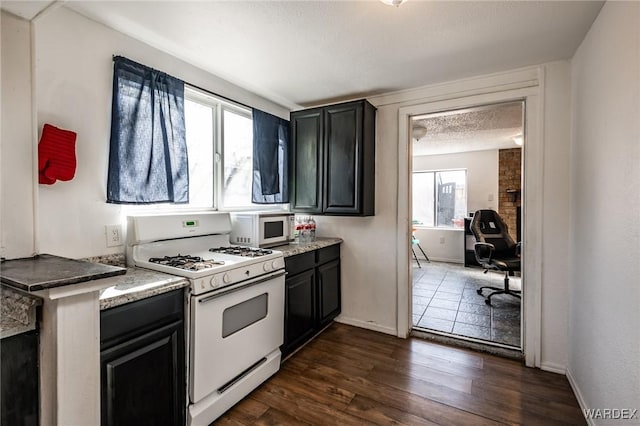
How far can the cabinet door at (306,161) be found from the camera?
9.63ft

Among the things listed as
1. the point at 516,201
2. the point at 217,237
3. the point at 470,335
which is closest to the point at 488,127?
the point at 516,201

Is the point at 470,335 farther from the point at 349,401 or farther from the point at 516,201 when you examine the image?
the point at 516,201

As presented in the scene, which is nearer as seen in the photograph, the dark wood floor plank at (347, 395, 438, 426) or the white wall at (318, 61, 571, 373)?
the dark wood floor plank at (347, 395, 438, 426)

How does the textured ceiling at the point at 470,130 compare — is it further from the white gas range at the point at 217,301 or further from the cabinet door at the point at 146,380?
the cabinet door at the point at 146,380

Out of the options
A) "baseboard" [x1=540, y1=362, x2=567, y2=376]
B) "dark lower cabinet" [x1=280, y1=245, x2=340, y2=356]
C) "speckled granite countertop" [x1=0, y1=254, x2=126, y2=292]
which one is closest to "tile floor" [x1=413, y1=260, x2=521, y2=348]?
"baseboard" [x1=540, y1=362, x2=567, y2=376]

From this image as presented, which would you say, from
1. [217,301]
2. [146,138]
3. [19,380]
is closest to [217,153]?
[146,138]

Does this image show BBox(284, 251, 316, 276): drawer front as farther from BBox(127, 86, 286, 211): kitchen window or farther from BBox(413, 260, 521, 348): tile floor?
BBox(413, 260, 521, 348): tile floor

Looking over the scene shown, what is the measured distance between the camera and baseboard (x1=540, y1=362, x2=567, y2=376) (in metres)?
2.22

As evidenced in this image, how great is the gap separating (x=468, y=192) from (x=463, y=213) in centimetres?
44

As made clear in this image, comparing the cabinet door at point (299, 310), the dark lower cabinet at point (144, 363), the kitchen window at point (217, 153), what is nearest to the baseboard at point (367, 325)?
the cabinet door at point (299, 310)

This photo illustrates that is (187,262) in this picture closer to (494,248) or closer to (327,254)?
(327,254)

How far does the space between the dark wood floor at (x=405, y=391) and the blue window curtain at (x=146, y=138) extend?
1469mm

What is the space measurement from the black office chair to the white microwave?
2735 mm

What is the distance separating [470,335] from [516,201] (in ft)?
12.6
